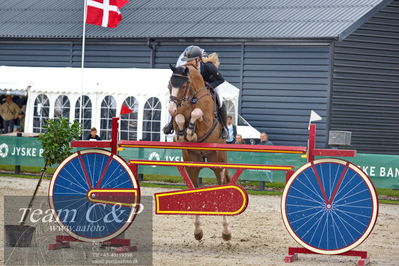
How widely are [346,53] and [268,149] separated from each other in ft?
58.3

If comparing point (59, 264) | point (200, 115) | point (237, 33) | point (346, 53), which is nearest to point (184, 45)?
point (237, 33)

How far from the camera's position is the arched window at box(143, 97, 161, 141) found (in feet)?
91.3

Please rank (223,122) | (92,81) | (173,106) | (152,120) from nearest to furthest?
(173,106)
(223,122)
(152,120)
(92,81)

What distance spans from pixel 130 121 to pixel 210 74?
15.1 metres

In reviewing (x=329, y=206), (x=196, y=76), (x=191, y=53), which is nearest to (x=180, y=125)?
(x=196, y=76)

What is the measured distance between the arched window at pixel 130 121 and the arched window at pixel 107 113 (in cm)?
39

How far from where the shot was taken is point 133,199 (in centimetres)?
1191

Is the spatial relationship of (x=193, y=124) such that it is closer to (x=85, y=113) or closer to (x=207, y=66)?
(x=207, y=66)

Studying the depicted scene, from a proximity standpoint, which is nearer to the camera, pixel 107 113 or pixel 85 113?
pixel 107 113

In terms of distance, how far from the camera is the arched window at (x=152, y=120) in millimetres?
27828

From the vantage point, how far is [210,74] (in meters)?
13.4

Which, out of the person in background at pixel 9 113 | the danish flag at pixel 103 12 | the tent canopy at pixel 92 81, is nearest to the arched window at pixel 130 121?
the tent canopy at pixel 92 81

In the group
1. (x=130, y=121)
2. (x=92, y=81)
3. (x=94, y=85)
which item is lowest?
(x=130, y=121)

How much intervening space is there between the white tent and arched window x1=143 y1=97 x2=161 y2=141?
16 cm
